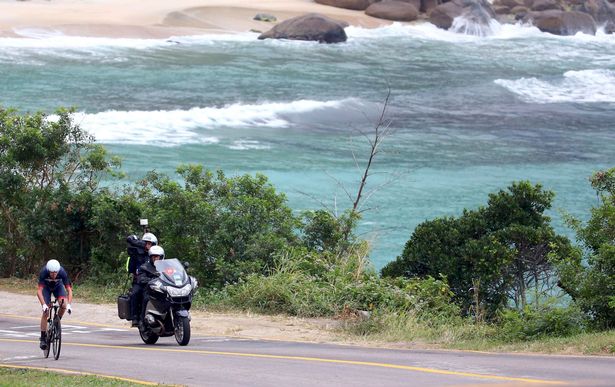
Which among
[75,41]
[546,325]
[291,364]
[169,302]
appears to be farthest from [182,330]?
[75,41]

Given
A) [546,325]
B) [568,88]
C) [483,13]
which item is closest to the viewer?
[546,325]

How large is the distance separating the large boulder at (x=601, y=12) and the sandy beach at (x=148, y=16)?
1746cm

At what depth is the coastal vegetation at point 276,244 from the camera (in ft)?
63.4

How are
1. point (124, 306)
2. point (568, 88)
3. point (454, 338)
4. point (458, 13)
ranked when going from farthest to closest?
point (458, 13)
point (568, 88)
point (454, 338)
point (124, 306)

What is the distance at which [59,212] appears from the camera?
2280 cm

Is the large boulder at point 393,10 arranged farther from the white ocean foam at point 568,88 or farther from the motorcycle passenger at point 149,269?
the motorcycle passenger at point 149,269

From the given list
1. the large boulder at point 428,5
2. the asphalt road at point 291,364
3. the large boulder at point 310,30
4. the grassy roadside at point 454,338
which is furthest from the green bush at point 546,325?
the large boulder at point 428,5

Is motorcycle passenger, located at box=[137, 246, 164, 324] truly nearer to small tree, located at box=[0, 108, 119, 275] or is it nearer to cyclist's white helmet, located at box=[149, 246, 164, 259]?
cyclist's white helmet, located at box=[149, 246, 164, 259]

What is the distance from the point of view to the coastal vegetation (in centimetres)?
1933

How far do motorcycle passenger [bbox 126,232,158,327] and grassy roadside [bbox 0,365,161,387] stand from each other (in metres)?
2.29

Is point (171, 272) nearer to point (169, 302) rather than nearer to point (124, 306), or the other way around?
point (169, 302)

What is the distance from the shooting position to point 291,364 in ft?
47.1

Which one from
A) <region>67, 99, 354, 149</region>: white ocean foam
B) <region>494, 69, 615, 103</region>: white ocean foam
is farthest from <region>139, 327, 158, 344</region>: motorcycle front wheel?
<region>494, 69, 615, 103</region>: white ocean foam

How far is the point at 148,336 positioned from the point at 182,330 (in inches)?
26.3
